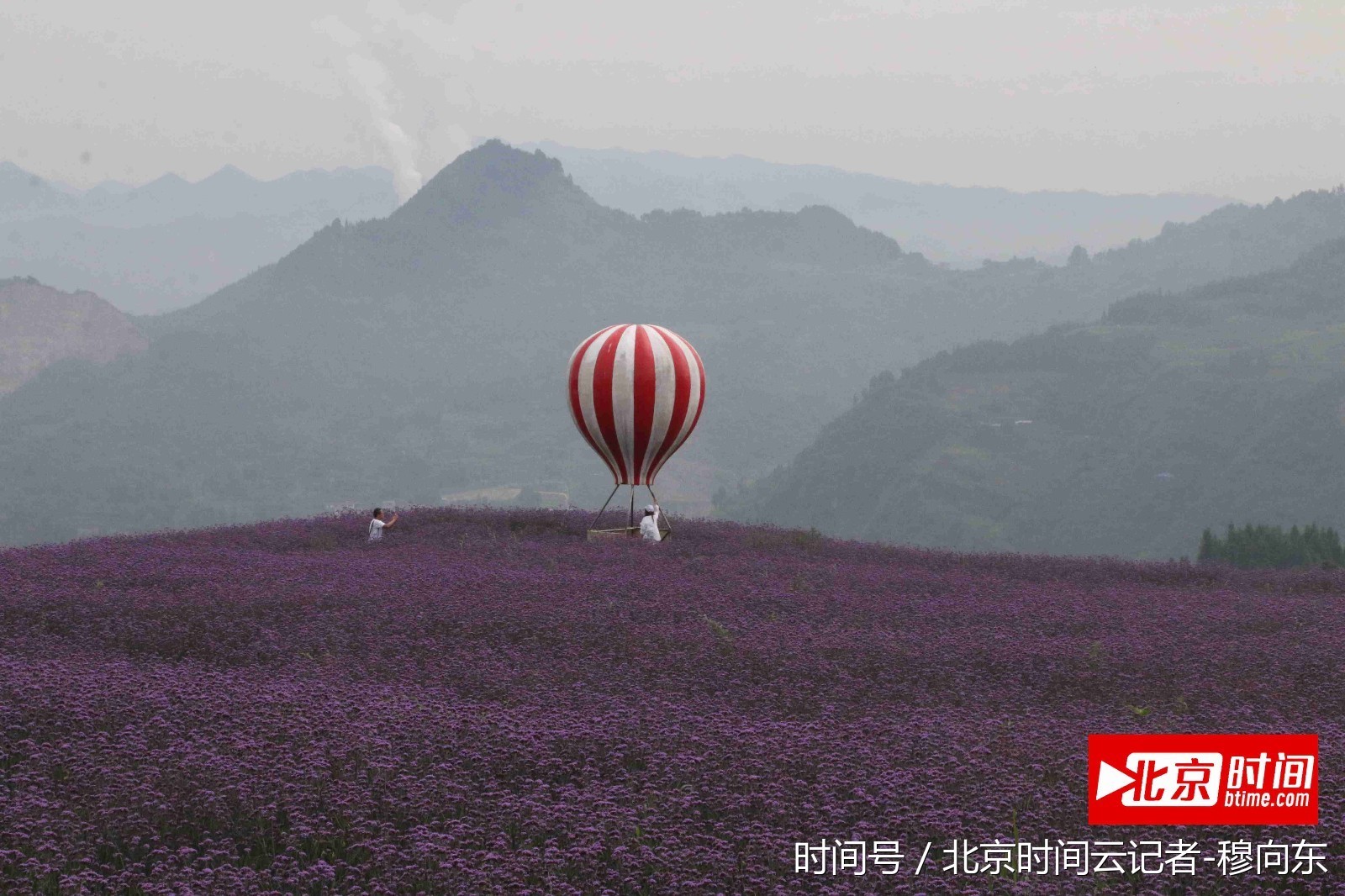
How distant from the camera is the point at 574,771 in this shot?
8.02m

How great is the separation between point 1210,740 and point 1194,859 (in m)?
1.61

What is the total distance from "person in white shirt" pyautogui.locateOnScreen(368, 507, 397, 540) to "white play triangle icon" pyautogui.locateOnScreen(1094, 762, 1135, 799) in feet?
51.5

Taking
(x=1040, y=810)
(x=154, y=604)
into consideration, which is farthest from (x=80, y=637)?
(x=1040, y=810)

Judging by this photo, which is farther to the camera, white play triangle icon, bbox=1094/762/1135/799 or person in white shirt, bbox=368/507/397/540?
person in white shirt, bbox=368/507/397/540

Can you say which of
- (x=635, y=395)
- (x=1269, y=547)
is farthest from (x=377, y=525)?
(x=1269, y=547)

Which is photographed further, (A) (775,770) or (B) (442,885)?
(A) (775,770)

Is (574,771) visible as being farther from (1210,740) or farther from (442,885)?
(1210,740)

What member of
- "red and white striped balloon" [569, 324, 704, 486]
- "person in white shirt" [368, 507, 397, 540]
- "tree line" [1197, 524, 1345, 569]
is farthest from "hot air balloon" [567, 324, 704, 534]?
"tree line" [1197, 524, 1345, 569]
